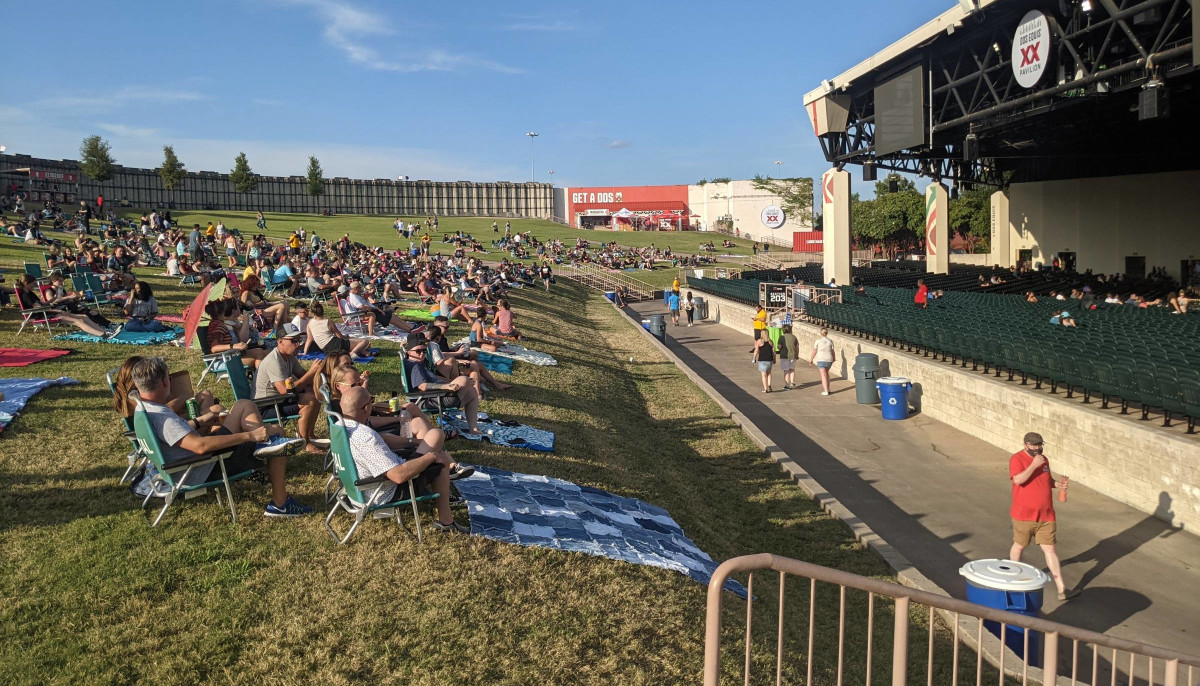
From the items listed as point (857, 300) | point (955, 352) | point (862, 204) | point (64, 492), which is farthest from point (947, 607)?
point (862, 204)

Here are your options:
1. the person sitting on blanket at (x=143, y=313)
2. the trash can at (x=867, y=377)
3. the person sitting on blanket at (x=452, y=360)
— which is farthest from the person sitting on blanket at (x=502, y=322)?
the trash can at (x=867, y=377)

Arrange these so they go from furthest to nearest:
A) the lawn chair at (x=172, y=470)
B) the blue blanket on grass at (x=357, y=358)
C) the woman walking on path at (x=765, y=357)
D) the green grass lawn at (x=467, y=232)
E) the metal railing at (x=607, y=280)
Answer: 1. the green grass lawn at (x=467, y=232)
2. the metal railing at (x=607, y=280)
3. the woman walking on path at (x=765, y=357)
4. the blue blanket on grass at (x=357, y=358)
5. the lawn chair at (x=172, y=470)

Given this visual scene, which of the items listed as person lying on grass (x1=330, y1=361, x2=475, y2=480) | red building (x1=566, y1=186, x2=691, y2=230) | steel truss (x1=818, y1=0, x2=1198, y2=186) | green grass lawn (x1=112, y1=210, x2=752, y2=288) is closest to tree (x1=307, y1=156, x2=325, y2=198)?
green grass lawn (x1=112, y1=210, x2=752, y2=288)

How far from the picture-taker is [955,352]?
1744 centimetres

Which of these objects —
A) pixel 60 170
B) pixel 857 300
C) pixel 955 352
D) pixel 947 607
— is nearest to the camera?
pixel 947 607

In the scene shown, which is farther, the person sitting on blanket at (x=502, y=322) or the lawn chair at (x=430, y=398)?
the person sitting on blanket at (x=502, y=322)

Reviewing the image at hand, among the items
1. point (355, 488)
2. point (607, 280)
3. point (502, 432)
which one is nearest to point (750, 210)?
point (607, 280)

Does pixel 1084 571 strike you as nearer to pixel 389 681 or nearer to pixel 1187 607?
pixel 1187 607

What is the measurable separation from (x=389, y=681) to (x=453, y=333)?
1488 cm

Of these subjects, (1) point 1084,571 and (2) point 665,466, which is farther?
(2) point 665,466

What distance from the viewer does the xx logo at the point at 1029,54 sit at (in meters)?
20.9

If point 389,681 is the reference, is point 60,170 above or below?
above

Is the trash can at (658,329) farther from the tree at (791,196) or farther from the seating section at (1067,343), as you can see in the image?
the tree at (791,196)

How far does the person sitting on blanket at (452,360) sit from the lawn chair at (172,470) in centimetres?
437
